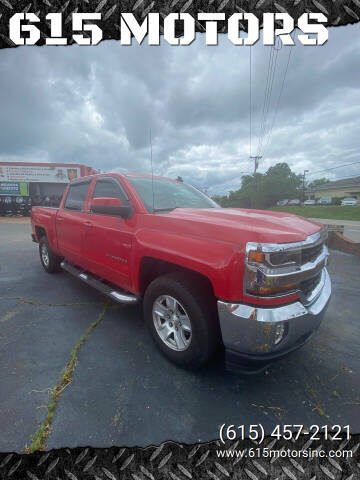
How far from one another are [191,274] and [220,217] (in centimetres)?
57

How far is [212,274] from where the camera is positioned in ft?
5.36

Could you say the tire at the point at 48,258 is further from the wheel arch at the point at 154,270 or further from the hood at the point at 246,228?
the hood at the point at 246,228

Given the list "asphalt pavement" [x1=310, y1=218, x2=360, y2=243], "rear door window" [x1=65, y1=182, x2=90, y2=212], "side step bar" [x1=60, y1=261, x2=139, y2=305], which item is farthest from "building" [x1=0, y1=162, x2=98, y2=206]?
"asphalt pavement" [x1=310, y1=218, x2=360, y2=243]

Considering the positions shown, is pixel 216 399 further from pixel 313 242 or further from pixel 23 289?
pixel 23 289

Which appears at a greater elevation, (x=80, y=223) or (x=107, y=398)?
(x=80, y=223)

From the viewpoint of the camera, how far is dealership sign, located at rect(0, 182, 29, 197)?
22295mm

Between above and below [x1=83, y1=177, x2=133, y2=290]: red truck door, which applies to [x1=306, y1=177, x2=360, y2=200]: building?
above

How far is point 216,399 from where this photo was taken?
1.71 m

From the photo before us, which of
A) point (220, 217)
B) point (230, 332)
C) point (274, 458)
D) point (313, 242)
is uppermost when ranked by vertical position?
point (220, 217)

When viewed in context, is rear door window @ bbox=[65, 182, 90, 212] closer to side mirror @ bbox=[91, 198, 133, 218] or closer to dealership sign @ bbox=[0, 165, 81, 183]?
side mirror @ bbox=[91, 198, 133, 218]

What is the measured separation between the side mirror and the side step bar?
0.91 meters

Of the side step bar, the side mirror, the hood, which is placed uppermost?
the side mirror

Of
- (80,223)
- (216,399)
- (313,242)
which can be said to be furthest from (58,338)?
(313,242)

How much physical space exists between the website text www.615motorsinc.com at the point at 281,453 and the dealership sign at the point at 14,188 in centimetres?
2694
